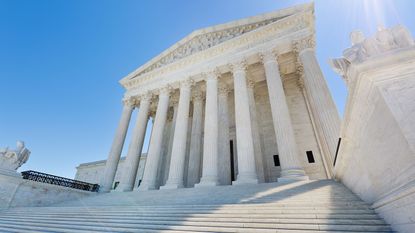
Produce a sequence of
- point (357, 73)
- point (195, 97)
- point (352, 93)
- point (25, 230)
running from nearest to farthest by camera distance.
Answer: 1. point (357, 73)
2. point (352, 93)
3. point (25, 230)
4. point (195, 97)

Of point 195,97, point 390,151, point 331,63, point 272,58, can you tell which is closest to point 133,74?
point 195,97

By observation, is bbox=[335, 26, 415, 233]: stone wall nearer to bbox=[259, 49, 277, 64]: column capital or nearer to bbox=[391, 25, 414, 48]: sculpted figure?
bbox=[391, 25, 414, 48]: sculpted figure

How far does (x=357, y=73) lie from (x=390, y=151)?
1277mm

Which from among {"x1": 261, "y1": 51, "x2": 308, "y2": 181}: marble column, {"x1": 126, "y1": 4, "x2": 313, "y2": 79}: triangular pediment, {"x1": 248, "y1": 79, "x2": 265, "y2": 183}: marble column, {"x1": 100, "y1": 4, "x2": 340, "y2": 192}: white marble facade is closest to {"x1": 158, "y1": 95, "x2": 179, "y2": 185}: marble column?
{"x1": 100, "y1": 4, "x2": 340, "y2": 192}: white marble facade

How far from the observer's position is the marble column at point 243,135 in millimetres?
11391

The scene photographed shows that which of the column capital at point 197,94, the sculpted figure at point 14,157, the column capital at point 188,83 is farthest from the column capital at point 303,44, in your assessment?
the sculpted figure at point 14,157

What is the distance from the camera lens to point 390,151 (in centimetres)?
295

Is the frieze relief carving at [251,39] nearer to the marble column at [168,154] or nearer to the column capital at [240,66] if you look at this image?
the column capital at [240,66]

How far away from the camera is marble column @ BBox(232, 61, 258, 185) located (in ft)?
37.4

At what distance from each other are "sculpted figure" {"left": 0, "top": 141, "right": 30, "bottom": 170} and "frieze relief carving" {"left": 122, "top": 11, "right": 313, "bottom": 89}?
448 inches

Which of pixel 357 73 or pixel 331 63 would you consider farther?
pixel 331 63

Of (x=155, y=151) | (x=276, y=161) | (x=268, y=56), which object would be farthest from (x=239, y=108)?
(x=155, y=151)

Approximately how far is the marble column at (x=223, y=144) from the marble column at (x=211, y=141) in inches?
42.3

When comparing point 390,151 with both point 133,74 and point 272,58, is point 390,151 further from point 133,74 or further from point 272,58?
point 133,74
